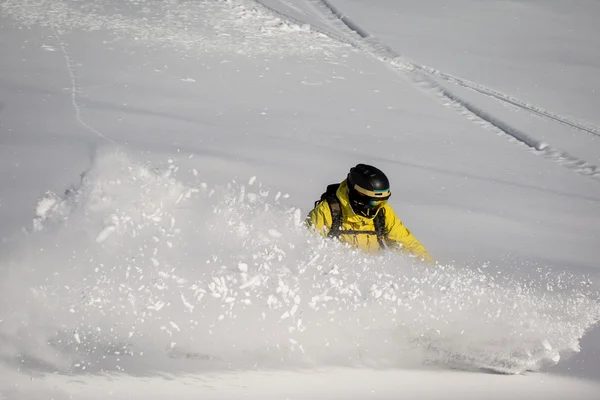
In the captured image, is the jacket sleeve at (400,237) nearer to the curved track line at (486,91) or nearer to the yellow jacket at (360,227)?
the yellow jacket at (360,227)

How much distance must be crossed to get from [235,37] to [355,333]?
10727 mm

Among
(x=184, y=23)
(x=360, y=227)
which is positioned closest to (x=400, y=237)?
(x=360, y=227)

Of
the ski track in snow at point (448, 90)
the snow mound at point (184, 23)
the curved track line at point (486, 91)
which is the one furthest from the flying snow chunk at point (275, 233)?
the snow mound at point (184, 23)

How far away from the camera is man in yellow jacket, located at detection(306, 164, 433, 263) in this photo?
4.66 m

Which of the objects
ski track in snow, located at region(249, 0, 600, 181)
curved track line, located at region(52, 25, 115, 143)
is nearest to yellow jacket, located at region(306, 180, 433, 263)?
curved track line, located at region(52, 25, 115, 143)

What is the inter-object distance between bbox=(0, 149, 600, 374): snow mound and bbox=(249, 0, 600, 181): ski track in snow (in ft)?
17.6

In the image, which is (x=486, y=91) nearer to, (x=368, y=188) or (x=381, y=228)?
(x=381, y=228)

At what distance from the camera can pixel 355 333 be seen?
14.9ft

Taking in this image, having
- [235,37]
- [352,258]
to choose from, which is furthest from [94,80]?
[352,258]

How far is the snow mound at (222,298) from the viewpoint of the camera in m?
4.22

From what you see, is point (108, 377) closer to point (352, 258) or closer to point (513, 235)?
point (352, 258)

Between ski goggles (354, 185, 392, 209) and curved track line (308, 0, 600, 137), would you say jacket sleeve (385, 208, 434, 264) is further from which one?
curved track line (308, 0, 600, 137)

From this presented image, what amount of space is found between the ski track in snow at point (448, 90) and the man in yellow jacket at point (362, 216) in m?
5.37

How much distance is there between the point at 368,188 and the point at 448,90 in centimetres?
810
